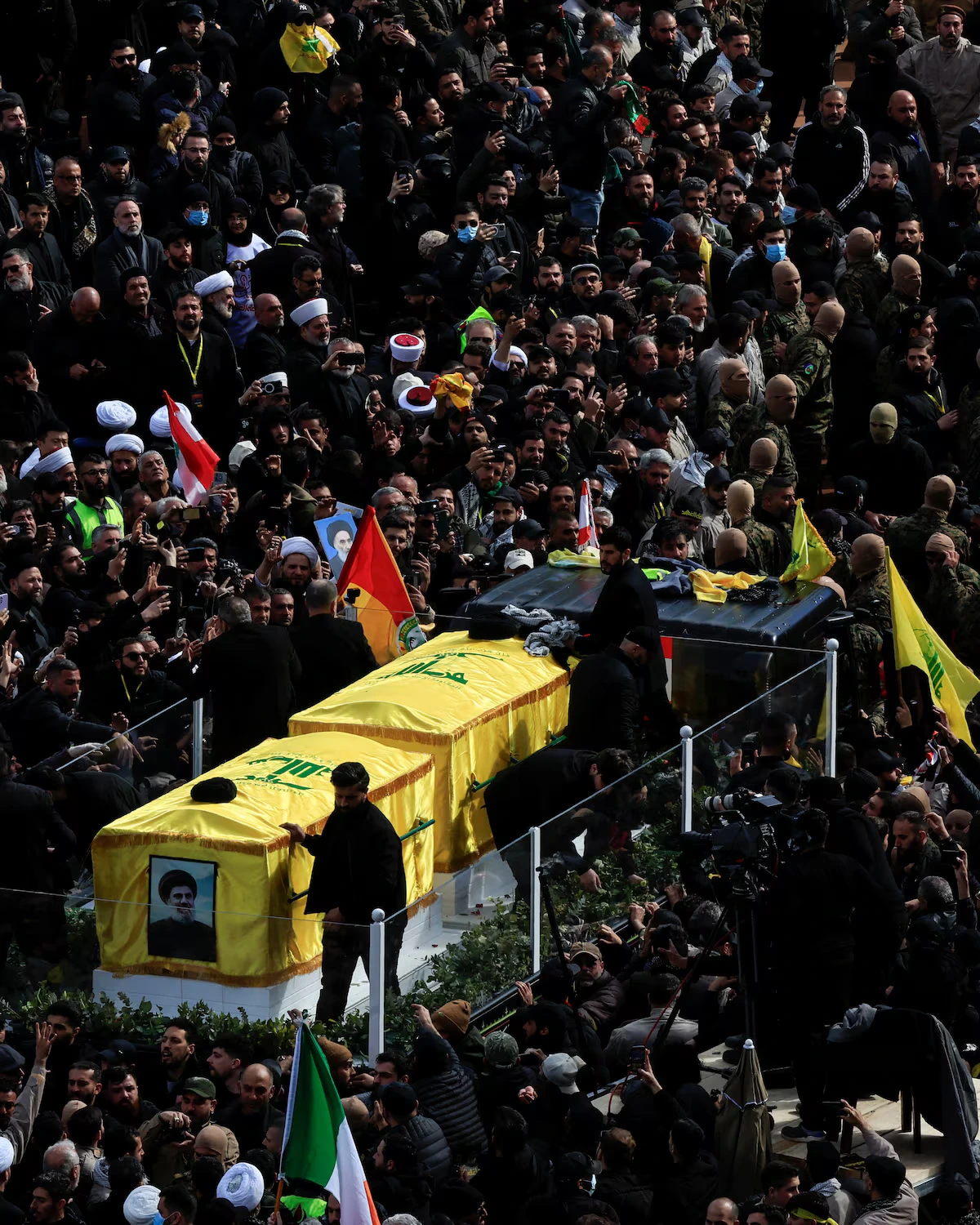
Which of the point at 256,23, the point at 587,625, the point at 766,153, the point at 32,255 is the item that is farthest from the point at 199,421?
the point at 766,153

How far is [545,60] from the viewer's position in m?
25.4

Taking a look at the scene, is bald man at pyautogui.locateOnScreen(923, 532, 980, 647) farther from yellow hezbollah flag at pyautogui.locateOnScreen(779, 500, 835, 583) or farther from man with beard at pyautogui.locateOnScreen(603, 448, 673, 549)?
man with beard at pyautogui.locateOnScreen(603, 448, 673, 549)

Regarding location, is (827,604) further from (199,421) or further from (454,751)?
(199,421)

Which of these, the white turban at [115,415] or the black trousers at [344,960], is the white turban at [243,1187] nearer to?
the black trousers at [344,960]

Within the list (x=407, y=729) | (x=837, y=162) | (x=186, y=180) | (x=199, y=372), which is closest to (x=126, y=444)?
(x=199, y=372)

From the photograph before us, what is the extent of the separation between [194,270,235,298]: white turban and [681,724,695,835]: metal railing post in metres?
5.54

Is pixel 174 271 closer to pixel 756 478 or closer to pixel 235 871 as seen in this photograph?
pixel 756 478

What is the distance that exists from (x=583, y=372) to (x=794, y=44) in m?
7.77

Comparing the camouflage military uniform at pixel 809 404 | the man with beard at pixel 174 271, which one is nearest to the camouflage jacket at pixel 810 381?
the camouflage military uniform at pixel 809 404

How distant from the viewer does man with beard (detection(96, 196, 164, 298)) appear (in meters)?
19.9

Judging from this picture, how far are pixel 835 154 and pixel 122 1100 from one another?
13.2 m

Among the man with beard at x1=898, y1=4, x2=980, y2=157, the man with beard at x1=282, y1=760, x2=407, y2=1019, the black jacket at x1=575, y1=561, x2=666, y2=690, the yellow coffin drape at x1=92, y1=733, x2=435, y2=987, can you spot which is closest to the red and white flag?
the black jacket at x1=575, y1=561, x2=666, y2=690

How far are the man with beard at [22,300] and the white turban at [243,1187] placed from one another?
768 centimetres

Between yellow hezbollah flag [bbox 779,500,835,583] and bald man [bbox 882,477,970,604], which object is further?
bald man [bbox 882,477,970,604]
